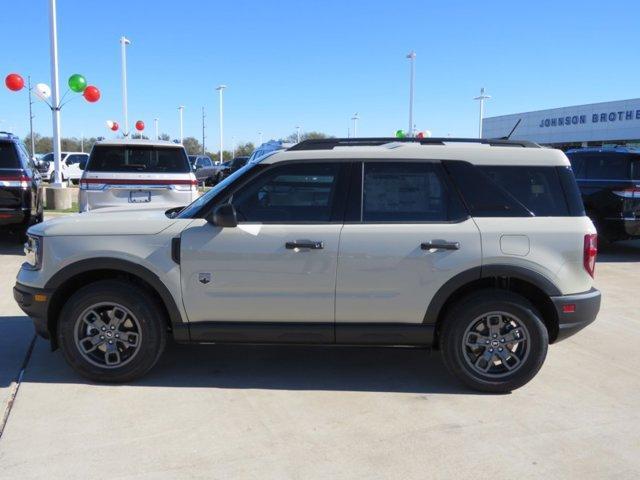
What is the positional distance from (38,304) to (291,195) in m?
2.05

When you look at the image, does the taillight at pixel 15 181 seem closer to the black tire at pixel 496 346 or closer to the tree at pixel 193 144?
the black tire at pixel 496 346

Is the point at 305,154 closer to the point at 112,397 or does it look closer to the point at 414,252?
the point at 414,252

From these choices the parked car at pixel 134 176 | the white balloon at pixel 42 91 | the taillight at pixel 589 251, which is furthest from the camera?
the white balloon at pixel 42 91

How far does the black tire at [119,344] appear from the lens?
14.5ft

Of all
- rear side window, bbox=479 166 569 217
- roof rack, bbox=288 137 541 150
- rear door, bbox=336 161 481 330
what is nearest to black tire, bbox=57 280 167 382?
rear door, bbox=336 161 481 330

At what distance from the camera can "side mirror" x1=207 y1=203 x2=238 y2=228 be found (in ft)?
14.0

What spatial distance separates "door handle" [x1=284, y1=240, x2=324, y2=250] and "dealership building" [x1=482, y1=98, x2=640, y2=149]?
136ft

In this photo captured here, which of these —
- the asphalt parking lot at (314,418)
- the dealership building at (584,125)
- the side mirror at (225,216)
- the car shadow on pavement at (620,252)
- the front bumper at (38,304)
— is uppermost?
the dealership building at (584,125)

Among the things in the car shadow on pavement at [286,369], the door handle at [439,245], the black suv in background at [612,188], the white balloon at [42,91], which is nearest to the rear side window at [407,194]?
the door handle at [439,245]

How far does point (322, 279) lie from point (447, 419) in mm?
1287

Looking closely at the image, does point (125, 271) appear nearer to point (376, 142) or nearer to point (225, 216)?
point (225, 216)

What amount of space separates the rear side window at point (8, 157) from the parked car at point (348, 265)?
567 centimetres

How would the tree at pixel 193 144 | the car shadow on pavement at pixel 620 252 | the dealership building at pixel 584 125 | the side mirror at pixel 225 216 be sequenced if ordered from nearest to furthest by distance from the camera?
the side mirror at pixel 225 216 → the car shadow on pavement at pixel 620 252 → the dealership building at pixel 584 125 → the tree at pixel 193 144

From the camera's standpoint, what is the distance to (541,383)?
4750 millimetres
